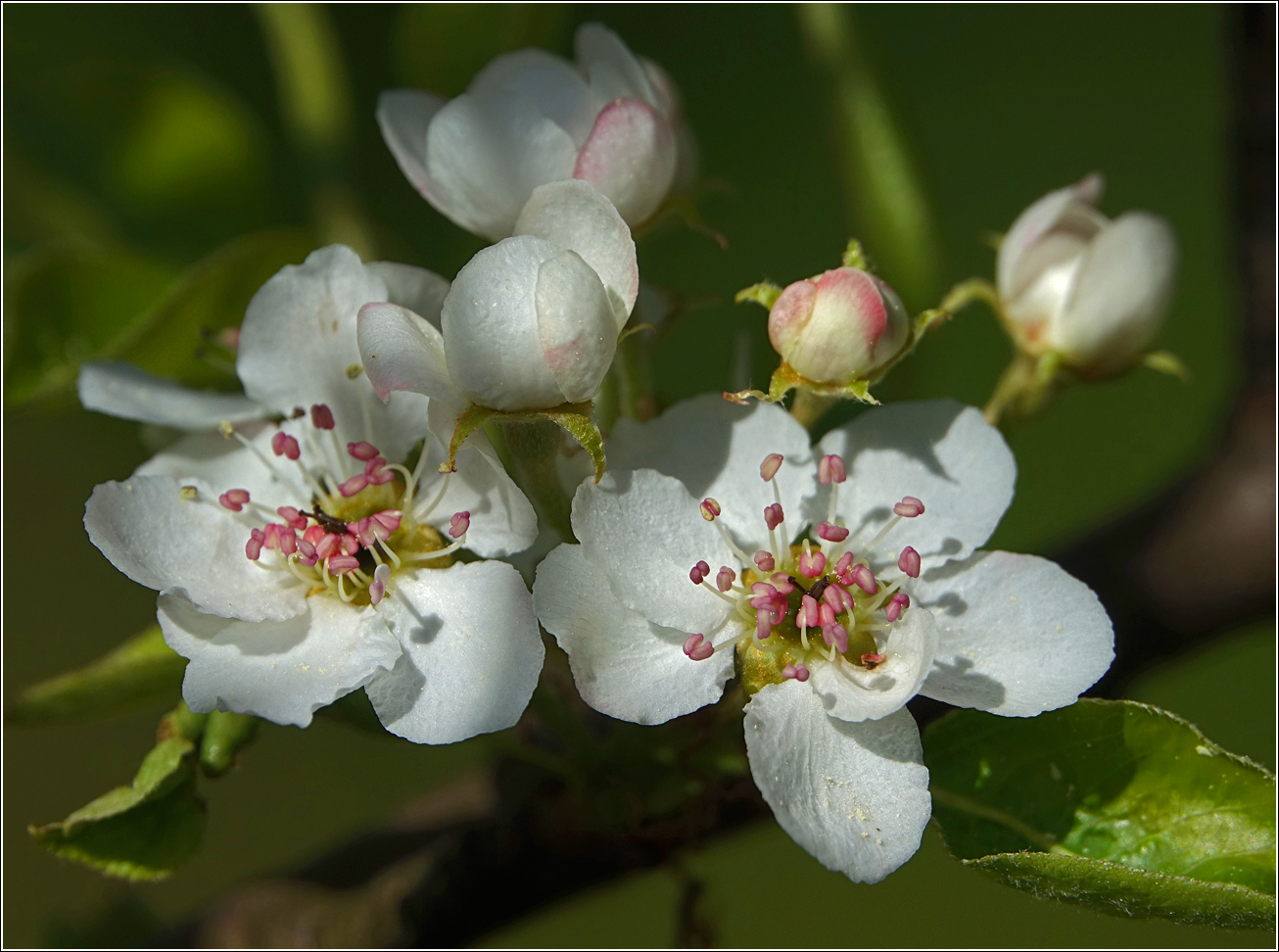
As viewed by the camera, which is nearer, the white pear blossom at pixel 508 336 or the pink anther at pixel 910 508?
the white pear blossom at pixel 508 336

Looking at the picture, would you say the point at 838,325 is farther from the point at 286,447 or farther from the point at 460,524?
the point at 286,447

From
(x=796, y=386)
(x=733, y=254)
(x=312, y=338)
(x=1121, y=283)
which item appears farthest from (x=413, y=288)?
(x=733, y=254)

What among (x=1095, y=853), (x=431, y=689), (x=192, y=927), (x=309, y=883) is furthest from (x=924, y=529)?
(x=192, y=927)

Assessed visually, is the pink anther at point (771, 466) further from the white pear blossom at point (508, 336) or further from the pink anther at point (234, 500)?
the pink anther at point (234, 500)

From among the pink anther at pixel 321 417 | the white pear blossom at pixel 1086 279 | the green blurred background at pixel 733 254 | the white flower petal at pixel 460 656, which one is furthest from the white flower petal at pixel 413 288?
the green blurred background at pixel 733 254

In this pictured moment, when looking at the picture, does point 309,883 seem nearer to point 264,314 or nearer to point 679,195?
point 264,314

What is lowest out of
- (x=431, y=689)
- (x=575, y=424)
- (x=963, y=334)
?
(x=963, y=334)

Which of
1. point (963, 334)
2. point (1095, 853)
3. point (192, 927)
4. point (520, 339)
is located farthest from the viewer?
point (963, 334)
